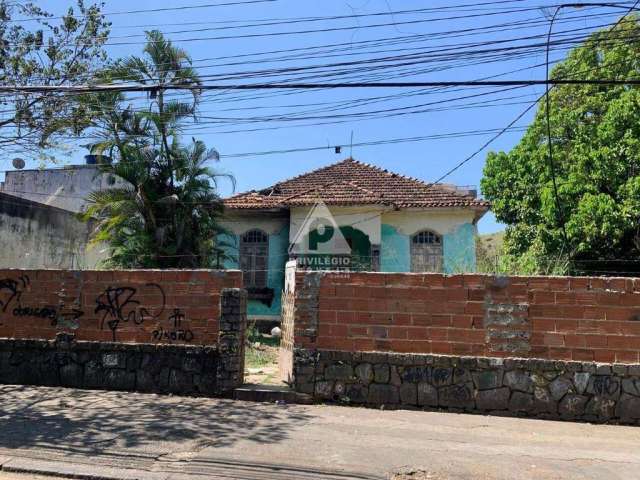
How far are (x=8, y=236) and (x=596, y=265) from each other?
60.0ft

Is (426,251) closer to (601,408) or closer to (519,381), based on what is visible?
(519,381)

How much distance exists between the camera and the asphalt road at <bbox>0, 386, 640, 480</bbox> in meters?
5.02

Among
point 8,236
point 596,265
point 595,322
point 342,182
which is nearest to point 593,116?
point 596,265

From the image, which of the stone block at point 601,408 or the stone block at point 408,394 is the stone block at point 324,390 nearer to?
the stone block at point 408,394

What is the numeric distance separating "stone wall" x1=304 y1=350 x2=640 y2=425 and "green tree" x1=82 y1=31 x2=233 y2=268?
8757 millimetres

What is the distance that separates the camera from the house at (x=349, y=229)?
57.2 ft

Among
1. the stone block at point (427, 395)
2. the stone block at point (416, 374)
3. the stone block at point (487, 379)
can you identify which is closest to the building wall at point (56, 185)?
the stone block at point (416, 374)

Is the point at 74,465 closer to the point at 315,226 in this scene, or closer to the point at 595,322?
the point at 595,322

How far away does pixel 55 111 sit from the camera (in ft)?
36.2

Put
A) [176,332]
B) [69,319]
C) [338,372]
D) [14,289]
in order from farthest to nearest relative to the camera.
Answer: [14,289]
[69,319]
[176,332]
[338,372]

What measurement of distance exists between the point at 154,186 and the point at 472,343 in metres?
11.2

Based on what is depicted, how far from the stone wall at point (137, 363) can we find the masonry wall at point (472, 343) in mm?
935

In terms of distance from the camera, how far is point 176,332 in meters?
8.27

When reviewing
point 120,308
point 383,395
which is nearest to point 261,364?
point 120,308
